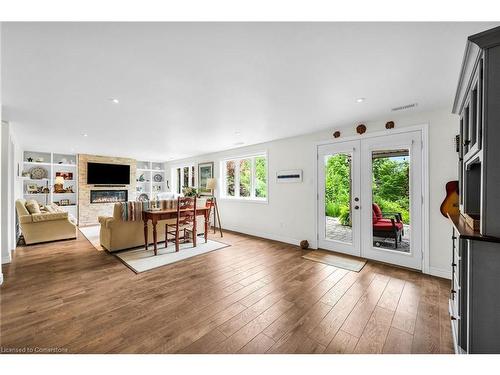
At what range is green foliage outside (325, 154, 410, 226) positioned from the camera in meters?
3.09

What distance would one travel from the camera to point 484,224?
1246 millimetres

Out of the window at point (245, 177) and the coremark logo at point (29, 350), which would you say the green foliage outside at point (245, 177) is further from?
the coremark logo at point (29, 350)

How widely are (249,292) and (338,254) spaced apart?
1990 mm

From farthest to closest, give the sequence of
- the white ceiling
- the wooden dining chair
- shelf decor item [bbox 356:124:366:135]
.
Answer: the wooden dining chair, shelf decor item [bbox 356:124:366:135], the white ceiling

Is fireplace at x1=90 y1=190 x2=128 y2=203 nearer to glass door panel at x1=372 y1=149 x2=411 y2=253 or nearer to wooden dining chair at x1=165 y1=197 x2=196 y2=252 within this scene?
wooden dining chair at x1=165 y1=197 x2=196 y2=252

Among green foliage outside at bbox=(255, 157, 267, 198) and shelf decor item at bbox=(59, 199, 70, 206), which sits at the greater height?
green foliage outside at bbox=(255, 157, 267, 198)

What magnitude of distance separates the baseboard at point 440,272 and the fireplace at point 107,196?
8631 millimetres

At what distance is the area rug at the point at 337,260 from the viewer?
3107mm

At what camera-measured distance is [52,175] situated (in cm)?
650

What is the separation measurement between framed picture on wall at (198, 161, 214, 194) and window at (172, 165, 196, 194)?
20.0 inches

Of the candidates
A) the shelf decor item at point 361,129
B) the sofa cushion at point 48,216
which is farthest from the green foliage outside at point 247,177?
the sofa cushion at point 48,216

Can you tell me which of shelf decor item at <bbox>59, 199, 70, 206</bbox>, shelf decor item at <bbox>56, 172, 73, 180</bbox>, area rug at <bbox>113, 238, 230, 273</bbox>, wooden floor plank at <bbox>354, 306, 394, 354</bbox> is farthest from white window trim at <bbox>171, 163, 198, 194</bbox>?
wooden floor plank at <bbox>354, 306, 394, 354</bbox>

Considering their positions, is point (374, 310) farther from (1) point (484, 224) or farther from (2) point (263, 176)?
(2) point (263, 176)
